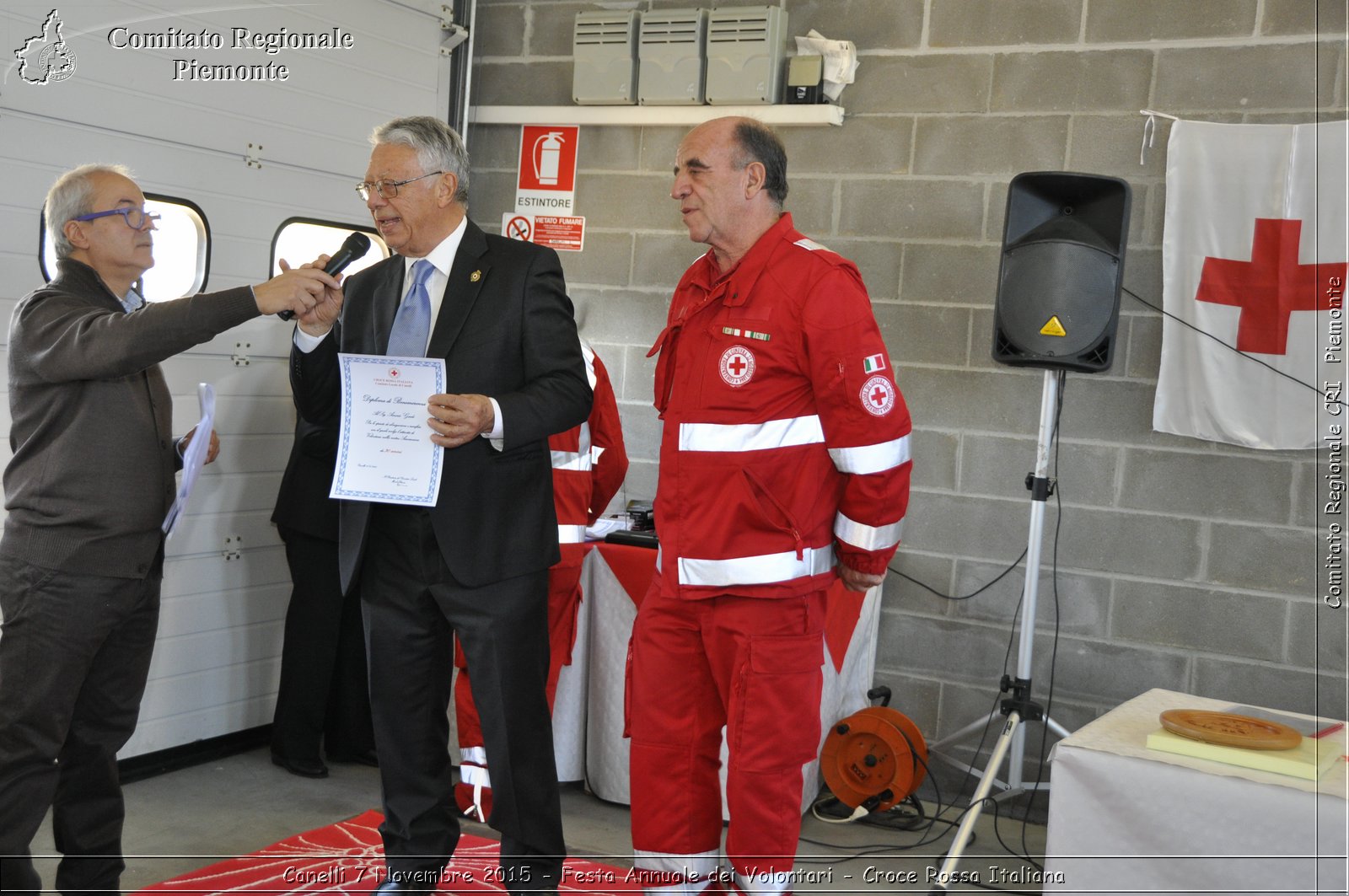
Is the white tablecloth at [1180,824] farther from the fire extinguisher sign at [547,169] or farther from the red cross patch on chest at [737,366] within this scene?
the fire extinguisher sign at [547,169]

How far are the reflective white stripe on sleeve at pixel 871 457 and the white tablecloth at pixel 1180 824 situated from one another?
2.21 ft

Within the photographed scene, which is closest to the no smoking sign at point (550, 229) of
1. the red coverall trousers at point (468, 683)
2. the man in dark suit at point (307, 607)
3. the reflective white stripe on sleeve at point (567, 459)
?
the man in dark suit at point (307, 607)

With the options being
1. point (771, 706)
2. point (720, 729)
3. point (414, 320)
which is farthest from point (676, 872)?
point (414, 320)

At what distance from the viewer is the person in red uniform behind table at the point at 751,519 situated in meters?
2.52

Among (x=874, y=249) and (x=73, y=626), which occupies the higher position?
(x=874, y=249)

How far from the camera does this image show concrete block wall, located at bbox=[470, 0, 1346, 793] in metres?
3.88

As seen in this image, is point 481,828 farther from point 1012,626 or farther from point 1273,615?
point 1273,615

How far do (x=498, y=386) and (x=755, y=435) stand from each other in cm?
61

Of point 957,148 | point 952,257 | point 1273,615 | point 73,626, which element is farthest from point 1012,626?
point 73,626

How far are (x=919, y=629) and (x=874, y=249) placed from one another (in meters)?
1.43

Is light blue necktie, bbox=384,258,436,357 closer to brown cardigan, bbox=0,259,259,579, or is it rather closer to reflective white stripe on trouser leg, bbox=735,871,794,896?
brown cardigan, bbox=0,259,259,579

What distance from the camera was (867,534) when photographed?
259cm

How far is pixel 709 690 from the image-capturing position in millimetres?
2643

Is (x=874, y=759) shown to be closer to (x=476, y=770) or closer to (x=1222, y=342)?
(x=476, y=770)
